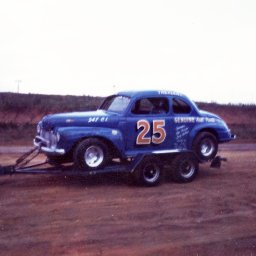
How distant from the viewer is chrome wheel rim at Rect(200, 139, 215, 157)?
12.1 metres

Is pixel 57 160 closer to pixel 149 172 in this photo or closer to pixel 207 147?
pixel 149 172

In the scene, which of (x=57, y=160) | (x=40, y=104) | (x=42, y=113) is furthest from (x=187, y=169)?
(x=40, y=104)

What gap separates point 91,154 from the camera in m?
10.5

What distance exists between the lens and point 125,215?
8.41 metres

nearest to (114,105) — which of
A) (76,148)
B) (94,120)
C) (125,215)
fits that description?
(94,120)

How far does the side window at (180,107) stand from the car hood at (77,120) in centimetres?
174

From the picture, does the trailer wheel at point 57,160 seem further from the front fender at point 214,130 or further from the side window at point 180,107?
the front fender at point 214,130

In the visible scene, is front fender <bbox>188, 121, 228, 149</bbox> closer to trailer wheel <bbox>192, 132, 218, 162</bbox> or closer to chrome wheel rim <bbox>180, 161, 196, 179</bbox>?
trailer wheel <bbox>192, 132, 218, 162</bbox>

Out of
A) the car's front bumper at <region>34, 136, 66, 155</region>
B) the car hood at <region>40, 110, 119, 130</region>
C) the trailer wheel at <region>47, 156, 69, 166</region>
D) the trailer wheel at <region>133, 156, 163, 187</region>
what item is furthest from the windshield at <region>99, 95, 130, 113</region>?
the car's front bumper at <region>34, 136, 66, 155</region>

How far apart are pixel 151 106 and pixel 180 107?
32.0 inches

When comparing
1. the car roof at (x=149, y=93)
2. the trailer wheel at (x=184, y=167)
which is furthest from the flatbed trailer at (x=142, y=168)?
the car roof at (x=149, y=93)

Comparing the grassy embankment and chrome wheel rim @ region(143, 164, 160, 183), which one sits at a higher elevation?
the grassy embankment

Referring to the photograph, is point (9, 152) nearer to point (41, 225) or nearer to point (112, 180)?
point (112, 180)

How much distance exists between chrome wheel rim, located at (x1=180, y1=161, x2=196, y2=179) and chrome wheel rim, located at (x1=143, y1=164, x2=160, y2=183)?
758 millimetres
